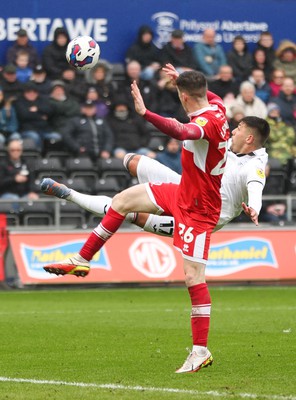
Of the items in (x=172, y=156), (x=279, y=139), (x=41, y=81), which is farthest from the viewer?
(x=279, y=139)

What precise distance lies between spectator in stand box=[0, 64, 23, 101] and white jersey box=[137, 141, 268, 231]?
36.2 feet

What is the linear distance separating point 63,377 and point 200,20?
17180mm

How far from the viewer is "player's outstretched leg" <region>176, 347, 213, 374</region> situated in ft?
30.6

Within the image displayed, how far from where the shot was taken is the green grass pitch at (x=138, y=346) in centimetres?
823

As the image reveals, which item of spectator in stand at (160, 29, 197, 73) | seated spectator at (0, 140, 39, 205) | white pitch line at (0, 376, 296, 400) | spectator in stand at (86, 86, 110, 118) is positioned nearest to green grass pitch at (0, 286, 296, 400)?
white pitch line at (0, 376, 296, 400)

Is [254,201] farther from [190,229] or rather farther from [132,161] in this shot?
[132,161]

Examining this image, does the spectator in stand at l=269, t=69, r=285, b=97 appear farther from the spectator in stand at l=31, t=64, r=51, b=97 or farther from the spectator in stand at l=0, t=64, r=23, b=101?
the spectator in stand at l=0, t=64, r=23, b=101

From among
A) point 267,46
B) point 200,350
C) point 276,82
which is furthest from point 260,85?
point 200,350

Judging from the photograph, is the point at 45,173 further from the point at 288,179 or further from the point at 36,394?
the point at 36,394

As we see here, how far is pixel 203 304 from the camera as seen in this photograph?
962 centimetres

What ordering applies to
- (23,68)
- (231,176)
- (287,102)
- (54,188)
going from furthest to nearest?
1. (287,102)
2. (23,68)
3. (54,188)
4. (231,176)

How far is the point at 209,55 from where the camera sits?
23922 mm

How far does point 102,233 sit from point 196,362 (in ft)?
5.66

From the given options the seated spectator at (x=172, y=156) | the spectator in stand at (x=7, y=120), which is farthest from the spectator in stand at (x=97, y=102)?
the seated spectator at (x=172, y=156)
